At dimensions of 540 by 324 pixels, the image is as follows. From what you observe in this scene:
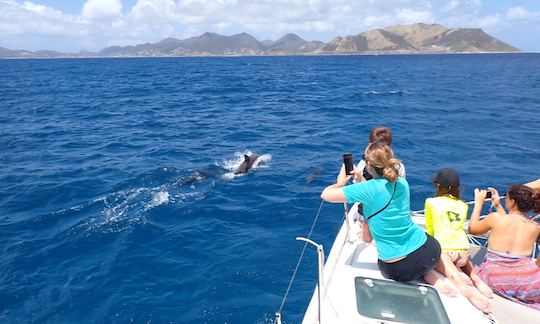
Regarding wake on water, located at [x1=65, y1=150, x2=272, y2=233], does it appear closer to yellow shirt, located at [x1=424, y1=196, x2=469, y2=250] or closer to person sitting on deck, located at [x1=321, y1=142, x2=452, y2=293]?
person sitting on deck, located at [x1=321, y1=142, x2=452, y2=293]

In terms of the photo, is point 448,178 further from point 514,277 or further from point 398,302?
point 398,302

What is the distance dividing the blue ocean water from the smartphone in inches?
166

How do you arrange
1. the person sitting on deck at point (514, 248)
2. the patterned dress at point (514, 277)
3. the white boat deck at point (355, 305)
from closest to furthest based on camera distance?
the white boat deck at point (355, 305) → the patterned dress at point (514, 277) → the person sitting on deck at point (514, 248)

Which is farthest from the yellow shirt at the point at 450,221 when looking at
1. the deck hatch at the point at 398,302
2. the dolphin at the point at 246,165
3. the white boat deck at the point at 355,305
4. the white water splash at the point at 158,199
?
the dolphin at the point at 246,165

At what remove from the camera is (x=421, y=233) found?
5.79m

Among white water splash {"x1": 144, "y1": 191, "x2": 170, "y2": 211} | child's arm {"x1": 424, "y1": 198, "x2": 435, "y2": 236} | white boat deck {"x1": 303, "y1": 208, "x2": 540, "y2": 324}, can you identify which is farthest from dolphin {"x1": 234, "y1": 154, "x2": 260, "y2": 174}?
child's arm {"x1": 424, "y1": 198, "x2": 435, "y2": 236}

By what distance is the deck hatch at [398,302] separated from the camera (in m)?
5.16

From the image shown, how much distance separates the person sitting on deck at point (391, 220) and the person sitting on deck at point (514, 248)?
0.88 m

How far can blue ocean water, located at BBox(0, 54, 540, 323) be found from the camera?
381 inches

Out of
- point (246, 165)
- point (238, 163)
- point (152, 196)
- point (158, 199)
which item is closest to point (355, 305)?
point (158, 199)

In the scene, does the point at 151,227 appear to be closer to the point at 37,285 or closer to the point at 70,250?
the point at 70,250

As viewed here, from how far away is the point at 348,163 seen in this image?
624cm

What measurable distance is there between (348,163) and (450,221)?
1.90 m

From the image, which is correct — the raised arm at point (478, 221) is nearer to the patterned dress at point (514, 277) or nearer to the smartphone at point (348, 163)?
the patterned dress at point (514, 277)
